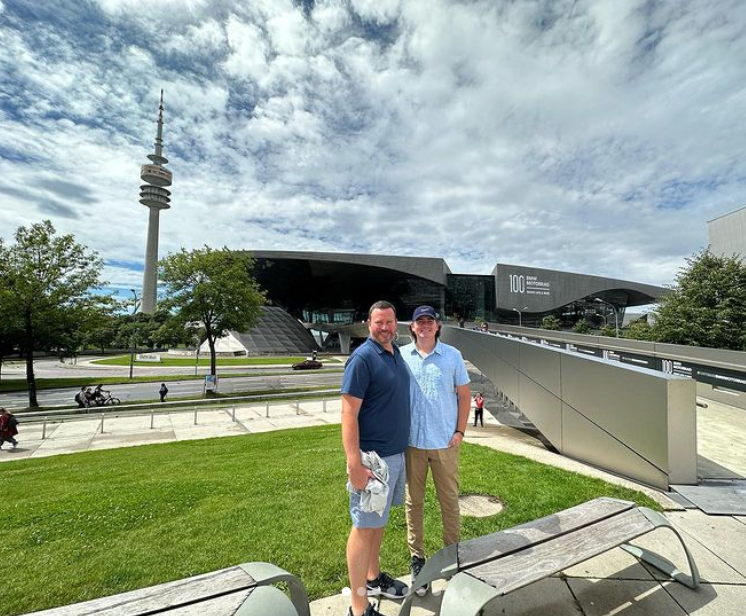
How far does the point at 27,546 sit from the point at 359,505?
379 cm

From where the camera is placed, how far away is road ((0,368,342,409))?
75.9 feet

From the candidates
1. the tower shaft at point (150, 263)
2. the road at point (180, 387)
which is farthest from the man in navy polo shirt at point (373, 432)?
the tower shaft at point (150, 263)

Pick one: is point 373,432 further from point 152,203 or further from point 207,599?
point 152,203

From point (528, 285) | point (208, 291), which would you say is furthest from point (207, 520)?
point (528, 285)

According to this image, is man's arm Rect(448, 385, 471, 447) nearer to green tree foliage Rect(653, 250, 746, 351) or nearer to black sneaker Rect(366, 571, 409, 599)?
black sneaker Rect(366, 571, 409, 599)

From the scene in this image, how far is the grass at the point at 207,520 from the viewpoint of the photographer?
3082 millimetres

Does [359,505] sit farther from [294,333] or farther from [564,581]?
[294,333]

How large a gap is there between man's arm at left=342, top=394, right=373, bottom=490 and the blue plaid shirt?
65 cm

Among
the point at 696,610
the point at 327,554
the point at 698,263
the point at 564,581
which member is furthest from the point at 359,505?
the point at 698,263

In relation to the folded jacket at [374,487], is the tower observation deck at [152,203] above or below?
above

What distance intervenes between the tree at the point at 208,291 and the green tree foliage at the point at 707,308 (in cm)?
2600

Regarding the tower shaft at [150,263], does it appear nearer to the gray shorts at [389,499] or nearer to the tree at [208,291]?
the tree at [208,291]

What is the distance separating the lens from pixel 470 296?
73312 millimetres

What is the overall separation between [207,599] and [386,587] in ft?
4.26
